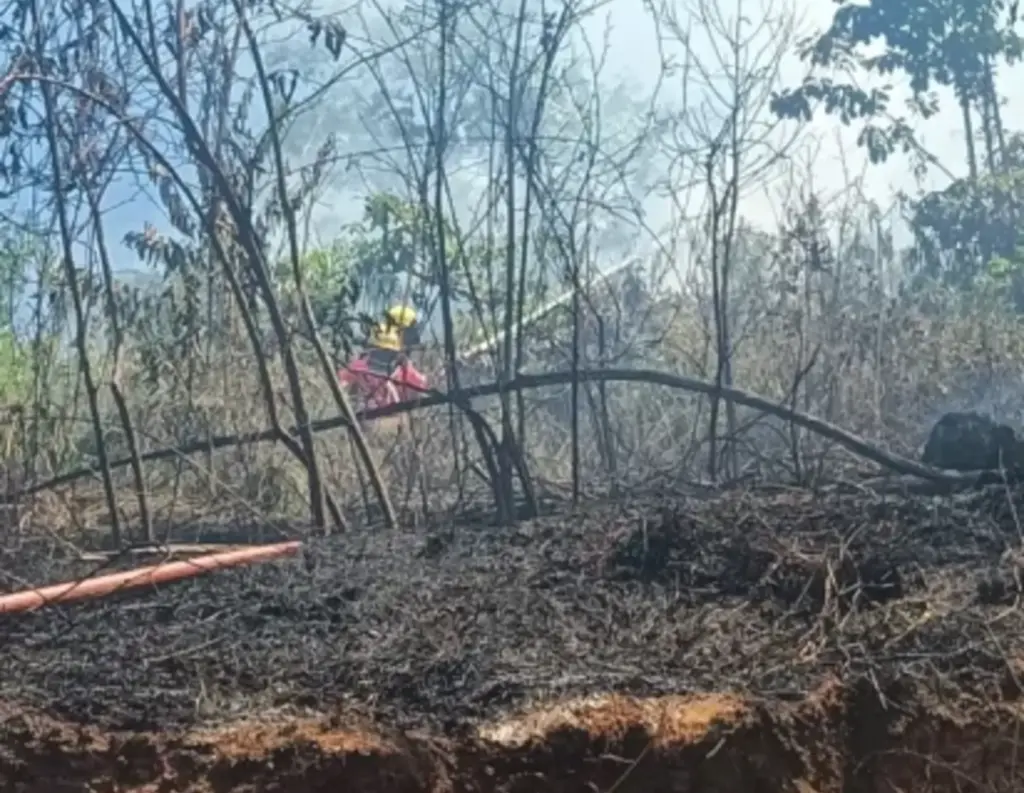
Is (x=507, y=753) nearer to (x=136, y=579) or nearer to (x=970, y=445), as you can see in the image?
(x=136, y=579)

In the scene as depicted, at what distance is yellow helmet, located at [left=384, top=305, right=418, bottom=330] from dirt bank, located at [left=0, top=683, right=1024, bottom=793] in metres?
3.77

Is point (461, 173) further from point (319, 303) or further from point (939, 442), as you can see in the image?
point (939, 442)

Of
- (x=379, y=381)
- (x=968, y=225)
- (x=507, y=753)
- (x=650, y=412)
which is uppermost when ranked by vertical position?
(x=968, y=225)

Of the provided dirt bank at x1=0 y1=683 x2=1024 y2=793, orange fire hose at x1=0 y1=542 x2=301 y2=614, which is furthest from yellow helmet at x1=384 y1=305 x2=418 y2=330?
dirt bank at x1=0 y1=683 x2=1024 y2=793

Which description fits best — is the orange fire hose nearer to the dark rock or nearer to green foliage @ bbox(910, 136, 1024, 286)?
the dark rock

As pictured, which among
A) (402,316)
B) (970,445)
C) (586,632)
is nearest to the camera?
(586,632)

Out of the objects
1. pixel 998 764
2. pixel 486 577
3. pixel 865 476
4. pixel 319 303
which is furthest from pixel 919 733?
pixel 319 303

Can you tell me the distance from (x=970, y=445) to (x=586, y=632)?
3.16m

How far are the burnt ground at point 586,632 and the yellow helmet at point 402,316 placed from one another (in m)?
1.60

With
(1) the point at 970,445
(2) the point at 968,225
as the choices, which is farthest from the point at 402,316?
(2) the point at 968,225

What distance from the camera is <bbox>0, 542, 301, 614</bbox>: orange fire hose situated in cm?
474

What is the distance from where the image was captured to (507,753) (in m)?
3.38

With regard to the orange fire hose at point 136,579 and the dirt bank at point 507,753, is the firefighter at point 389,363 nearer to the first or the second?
the orange fire hose at point 136,579

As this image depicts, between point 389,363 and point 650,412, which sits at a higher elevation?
point 389,363
